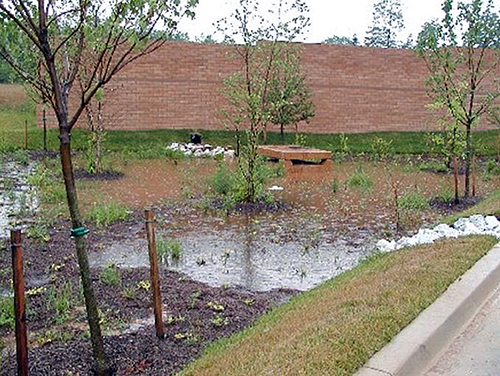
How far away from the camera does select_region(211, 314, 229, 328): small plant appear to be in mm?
4879

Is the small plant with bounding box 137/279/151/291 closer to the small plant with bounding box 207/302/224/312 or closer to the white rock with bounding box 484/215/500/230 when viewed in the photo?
the small plant with bounding box 207/302/224/312

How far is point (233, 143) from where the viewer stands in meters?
19.8

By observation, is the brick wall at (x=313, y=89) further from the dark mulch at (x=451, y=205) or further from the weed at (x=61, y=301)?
the weed at (x=61, y=301)

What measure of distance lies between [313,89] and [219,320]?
58.4 ft

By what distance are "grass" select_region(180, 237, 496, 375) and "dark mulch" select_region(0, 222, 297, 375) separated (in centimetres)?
26

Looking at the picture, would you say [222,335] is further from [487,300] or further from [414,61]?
[414,61]

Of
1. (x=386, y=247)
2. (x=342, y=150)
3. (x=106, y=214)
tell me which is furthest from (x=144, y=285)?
(x=342, y=150)

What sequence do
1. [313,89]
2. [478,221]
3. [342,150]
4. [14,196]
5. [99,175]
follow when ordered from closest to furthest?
[478,221]
[14,196]
[99,175]
[342,150]
[313,89]

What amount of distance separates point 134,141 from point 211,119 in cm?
293

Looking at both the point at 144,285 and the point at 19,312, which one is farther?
the point at 144,285

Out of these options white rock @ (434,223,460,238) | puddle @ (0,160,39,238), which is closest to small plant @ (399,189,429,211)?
white rock @ (434,223,460,238)

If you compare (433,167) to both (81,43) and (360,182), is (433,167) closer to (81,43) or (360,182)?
(360,182)

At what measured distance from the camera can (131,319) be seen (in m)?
4.98

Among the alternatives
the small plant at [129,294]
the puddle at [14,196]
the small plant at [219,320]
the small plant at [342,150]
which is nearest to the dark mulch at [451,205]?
the small plant at [219,320]
